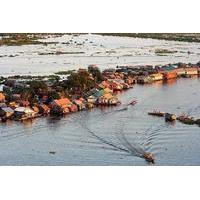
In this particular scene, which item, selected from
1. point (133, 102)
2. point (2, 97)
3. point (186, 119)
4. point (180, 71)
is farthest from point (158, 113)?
point (180, 71)

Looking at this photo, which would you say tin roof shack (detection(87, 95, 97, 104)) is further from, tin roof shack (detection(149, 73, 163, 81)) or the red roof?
tin roof shack (detection(149, 73, 163, 81))

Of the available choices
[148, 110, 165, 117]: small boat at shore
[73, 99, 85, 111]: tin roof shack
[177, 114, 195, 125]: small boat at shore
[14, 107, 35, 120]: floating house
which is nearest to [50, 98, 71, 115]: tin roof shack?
[73, 99, 85, 111]: tin roof shack

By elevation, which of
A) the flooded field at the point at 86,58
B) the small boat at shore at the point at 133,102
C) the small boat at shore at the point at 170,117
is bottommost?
the small boat at shore at the point at 133,102

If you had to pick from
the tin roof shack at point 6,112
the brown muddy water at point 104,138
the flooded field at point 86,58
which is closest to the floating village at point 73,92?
Result: the tin roof shack at point 6,112

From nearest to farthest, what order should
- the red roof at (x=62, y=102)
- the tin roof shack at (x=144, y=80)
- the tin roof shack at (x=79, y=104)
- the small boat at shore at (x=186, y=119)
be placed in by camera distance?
the small boat at shore at (x=186, y=119) < the red roof at (x=62, y=102) < the tin roof shack at (x=79, y=104) < the tin roof shack at (x=144, y=80)

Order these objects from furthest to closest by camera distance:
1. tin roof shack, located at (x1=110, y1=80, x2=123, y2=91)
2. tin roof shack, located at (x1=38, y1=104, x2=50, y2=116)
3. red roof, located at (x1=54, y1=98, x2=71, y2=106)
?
1. tin roof shack, located at (x1=110, y1=80, x2=123, y2=91)
2. red roof, located at (x1=54, y1=98, x2=71, y2=106)
3. tin roof shack, located at (x1=38, y1=104, x2=50, y2=116)

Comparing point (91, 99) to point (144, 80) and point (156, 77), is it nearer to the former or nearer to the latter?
point (144, 80)

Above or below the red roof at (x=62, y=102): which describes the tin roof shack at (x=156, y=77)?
below

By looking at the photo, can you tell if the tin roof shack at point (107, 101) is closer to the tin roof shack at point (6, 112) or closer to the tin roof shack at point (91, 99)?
the tin roof shack at point (91, 99)
